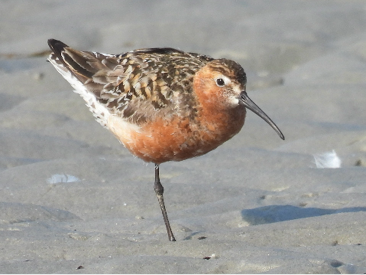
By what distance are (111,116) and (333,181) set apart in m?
2.01

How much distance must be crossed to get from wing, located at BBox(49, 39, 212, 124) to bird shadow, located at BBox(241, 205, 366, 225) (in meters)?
1.01

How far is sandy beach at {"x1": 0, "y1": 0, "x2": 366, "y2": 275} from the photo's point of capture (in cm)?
499

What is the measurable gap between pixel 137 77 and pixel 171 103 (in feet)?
1.81

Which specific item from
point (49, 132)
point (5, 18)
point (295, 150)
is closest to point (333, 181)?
point (295, 150)

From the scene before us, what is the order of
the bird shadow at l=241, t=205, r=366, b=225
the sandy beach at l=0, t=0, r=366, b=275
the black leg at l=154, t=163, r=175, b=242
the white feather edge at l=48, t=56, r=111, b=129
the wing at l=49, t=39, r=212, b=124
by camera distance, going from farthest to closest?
the white feather edge at l=48, t=56, r=111, b=129 → the wing at l=49, t=39, r=212, b=124 → the bird shadow at l=241, t=205, r=366, b=225 → the black leg at l=154, t=163, r=175, b=242 → the sandy beach at l=0, t=0, r=366, b=275

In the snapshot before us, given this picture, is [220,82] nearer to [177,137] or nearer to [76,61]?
[177,137]

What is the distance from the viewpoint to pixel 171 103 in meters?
5.84

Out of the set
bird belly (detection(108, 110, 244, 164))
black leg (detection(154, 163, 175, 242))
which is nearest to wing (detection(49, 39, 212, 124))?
bird belly (detection(108, 110, 244, 164))

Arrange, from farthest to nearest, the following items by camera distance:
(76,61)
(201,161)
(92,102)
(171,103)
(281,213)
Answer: (201,161) < (76,61) < (92,102) < (281,213) < (171,103)

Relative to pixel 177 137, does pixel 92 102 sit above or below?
above

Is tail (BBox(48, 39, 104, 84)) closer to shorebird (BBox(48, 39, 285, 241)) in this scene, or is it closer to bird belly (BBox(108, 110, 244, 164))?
shorebird (BBox(48, 39, 285, 241))

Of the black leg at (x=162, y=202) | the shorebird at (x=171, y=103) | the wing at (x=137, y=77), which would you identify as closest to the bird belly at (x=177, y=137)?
the shorebird at (x=171, y=103)

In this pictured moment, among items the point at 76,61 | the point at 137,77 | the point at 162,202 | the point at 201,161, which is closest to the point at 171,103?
the point at 137,77

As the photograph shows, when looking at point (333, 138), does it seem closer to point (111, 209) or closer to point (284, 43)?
point (111, 209)
